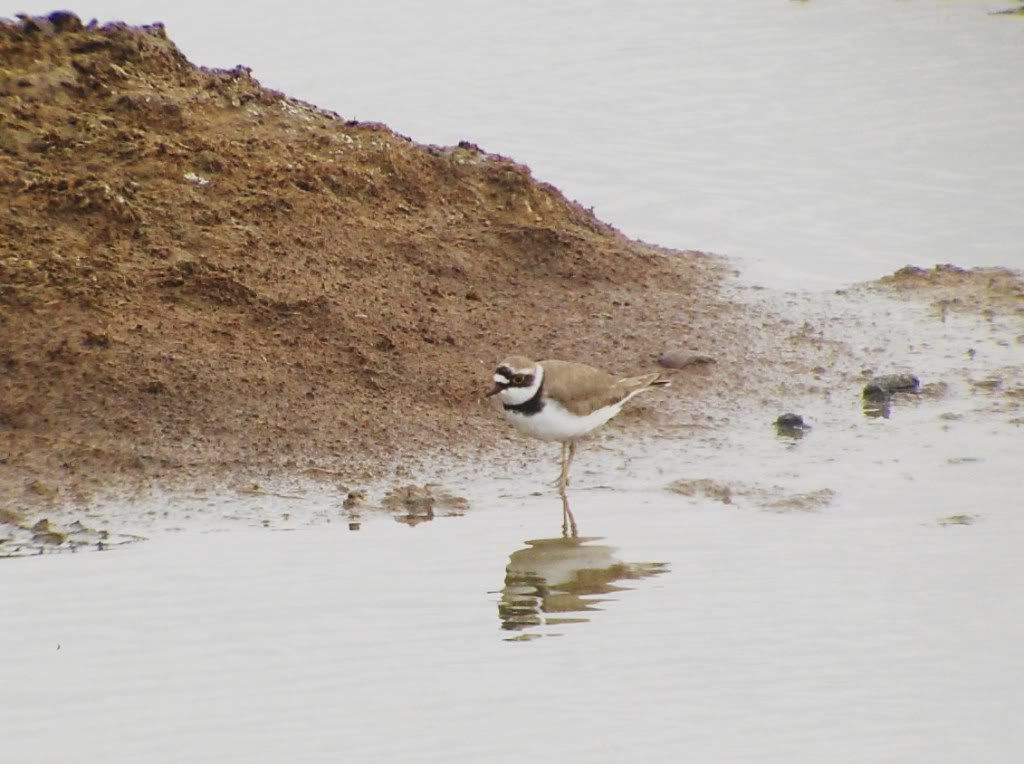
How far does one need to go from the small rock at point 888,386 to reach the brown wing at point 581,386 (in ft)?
5.44

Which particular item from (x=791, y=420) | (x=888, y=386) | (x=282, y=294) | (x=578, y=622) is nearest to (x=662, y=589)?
(x=578, y=622)

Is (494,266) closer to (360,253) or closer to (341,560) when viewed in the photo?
(360,253)

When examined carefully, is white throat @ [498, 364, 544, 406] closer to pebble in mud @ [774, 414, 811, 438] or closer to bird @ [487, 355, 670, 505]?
bird @ [487, 355, 670, 505]

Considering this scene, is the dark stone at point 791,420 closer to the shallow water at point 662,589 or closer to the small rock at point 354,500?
the shallow water at point 662,589

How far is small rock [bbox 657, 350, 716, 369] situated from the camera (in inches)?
420

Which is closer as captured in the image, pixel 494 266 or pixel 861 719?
pixel 861 719

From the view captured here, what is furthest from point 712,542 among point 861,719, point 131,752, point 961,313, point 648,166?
point 648,166

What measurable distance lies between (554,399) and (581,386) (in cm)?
30

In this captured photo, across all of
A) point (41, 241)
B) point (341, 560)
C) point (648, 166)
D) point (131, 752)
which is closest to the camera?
point (131, 752)

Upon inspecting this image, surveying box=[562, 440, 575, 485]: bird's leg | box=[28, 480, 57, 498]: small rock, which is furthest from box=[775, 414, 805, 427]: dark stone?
box=[28, 480, 57, 498]: small rock

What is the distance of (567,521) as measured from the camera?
28.3 ft

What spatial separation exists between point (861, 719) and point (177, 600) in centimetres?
301

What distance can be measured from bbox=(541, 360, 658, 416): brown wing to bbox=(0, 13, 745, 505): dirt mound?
0.72 meters

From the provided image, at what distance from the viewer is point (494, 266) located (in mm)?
11273
